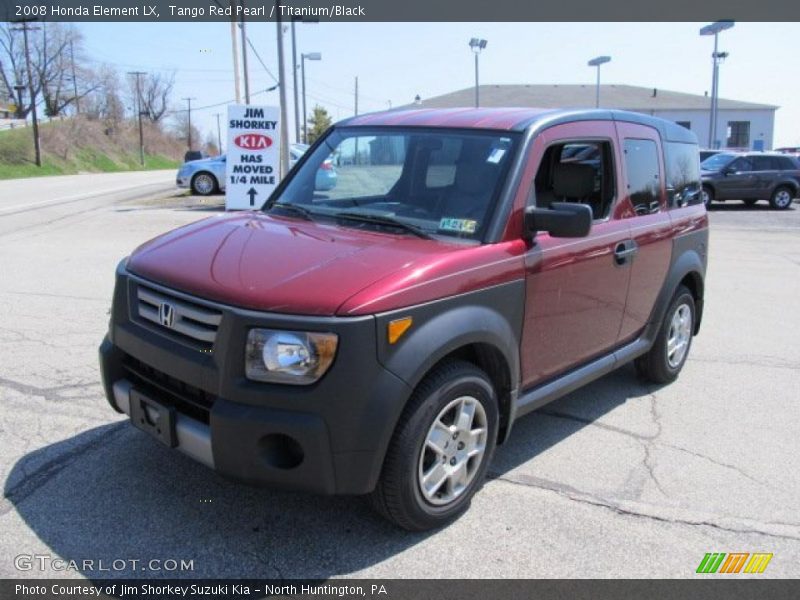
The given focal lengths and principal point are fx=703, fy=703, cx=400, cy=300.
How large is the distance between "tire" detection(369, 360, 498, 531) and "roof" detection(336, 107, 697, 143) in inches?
56.3

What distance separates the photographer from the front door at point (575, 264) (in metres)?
3.72

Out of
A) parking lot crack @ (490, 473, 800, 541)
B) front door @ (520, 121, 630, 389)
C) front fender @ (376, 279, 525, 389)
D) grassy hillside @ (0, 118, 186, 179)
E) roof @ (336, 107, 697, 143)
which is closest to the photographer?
front fender @ (376, 279, 525, 389)

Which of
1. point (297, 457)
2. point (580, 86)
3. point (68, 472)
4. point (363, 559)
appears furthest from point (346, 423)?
point (580, 86)

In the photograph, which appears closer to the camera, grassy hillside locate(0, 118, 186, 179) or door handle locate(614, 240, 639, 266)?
door handle locate(614, 240, 639, 266)

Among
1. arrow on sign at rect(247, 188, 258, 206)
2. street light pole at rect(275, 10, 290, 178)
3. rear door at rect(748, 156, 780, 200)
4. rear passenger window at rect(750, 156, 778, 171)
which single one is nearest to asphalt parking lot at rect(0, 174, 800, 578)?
arrow on sign at rect(247, 188, 258, 206)

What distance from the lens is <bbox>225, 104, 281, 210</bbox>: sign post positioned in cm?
1425

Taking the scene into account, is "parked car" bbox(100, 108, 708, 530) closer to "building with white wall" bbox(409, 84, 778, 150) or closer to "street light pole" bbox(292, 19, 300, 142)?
"street light pole" bbox(292, 19, 300, 142)

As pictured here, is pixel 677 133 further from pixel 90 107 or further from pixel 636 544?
pixel 90 107

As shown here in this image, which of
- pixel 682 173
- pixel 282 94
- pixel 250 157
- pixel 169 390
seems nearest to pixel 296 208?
pixel 169 390

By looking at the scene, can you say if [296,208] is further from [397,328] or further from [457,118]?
[397,328]

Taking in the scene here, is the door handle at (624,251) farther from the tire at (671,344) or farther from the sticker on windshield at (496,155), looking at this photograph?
the sticker on windshield at (496,155)

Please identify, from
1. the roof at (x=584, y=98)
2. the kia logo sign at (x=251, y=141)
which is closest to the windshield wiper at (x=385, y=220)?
the kia logo sign at (x=251, y=141)

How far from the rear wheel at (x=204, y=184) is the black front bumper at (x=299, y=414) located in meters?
19.5

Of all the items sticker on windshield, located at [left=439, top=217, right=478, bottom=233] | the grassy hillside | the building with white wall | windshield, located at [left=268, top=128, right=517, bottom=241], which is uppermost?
the building with white wall
